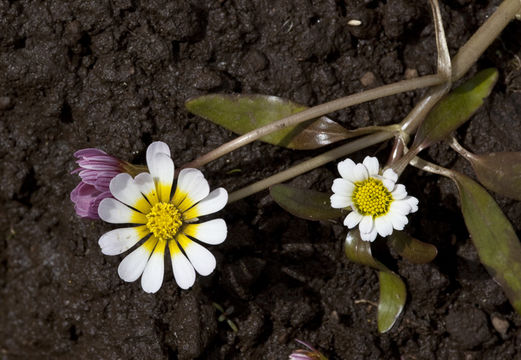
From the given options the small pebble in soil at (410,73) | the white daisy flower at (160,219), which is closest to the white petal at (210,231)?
the white daisy flower at (160,219)

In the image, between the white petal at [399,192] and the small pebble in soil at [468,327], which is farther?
the small pebble in soil at [468,327]

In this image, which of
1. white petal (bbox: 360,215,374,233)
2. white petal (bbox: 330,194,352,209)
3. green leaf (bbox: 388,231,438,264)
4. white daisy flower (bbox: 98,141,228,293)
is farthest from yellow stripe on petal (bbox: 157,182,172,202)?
green leaf (bbox: 388,231,438,264)

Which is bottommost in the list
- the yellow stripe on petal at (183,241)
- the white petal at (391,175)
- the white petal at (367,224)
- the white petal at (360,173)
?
the yellow stripe on petal at (183,241)

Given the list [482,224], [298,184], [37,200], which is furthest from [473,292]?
[37,200]

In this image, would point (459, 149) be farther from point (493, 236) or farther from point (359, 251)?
point (359, 251)

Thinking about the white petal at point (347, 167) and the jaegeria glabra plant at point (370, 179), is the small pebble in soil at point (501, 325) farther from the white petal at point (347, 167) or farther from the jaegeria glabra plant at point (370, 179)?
the white petal at point (347, 167)

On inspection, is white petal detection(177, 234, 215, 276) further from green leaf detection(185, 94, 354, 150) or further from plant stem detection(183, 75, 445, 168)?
green leaf detection(185, 94, 354, 150)

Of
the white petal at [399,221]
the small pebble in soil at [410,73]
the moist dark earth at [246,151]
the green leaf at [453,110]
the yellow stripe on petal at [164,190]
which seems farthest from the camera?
the small pebble in soil at [410,73]
